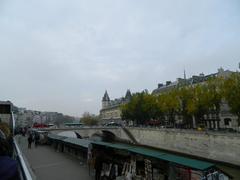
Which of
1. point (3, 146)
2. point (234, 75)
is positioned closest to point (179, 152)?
point (234, 75)

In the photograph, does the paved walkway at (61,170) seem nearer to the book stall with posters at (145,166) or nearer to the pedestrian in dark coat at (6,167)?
the book stall with posters at (145,166)

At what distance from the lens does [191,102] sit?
2110 inches

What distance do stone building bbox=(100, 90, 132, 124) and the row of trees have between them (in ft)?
131

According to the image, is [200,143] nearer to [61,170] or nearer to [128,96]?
[61,170]

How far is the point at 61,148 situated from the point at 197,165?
822 inches

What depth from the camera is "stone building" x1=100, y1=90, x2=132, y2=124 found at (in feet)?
408

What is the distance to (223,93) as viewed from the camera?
45.8 metres

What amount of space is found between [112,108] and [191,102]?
7947 cm

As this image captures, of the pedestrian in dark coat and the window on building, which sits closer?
the pedestrian in dark coat

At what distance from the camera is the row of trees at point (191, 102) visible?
145ft

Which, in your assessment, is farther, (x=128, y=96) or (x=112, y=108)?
(x=112, y=108)

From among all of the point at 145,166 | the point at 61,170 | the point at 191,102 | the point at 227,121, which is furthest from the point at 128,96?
the point at 145,166

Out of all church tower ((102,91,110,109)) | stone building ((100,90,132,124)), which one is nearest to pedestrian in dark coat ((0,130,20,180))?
stone building ((100,90,132,124))

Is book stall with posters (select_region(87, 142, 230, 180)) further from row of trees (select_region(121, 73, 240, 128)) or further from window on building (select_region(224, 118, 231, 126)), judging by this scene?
window on building (select_region(224, 118, 231, 126))
